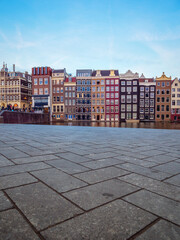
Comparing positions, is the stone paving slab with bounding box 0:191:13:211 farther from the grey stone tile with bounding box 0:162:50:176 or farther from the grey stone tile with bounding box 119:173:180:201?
the grey stone tile with bounding box 119:173:180:201

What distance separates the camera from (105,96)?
191 ft

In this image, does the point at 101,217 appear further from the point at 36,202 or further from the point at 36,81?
the point at 36,81

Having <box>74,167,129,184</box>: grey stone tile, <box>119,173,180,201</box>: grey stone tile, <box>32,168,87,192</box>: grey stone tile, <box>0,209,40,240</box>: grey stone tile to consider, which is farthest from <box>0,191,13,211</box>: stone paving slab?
<box>119,173,180,201</box>: grey stone tile

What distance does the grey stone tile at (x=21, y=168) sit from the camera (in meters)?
2.85

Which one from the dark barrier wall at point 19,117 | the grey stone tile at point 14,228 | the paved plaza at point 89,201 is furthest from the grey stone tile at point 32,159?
the dark barrier wall at point 19,117

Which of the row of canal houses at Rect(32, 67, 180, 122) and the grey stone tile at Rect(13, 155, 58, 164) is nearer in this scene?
the grey stone tile at Rect(13, 155, 58, 164)

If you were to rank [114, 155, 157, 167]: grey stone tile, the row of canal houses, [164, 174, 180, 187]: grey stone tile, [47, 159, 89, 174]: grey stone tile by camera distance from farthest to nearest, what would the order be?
the row of canal houses, [114, 155, 157, 167]: grey stone tile, [47, 159, 89, 174]: grey stone tile, [164, 174, 180, 187]: grey stone tile

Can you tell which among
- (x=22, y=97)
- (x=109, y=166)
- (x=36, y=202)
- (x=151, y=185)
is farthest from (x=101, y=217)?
(x=22, y=97)

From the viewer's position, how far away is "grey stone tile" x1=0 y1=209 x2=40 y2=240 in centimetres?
135

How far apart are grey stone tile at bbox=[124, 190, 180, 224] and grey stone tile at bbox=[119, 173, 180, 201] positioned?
13 cm

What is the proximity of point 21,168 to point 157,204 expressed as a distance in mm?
2122

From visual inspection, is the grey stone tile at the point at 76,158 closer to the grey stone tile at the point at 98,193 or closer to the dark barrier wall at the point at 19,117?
the grey stone tile at the point at 98,193

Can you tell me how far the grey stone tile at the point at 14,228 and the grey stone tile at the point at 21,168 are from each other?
127cm

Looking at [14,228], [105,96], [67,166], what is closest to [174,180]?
[67,166]
